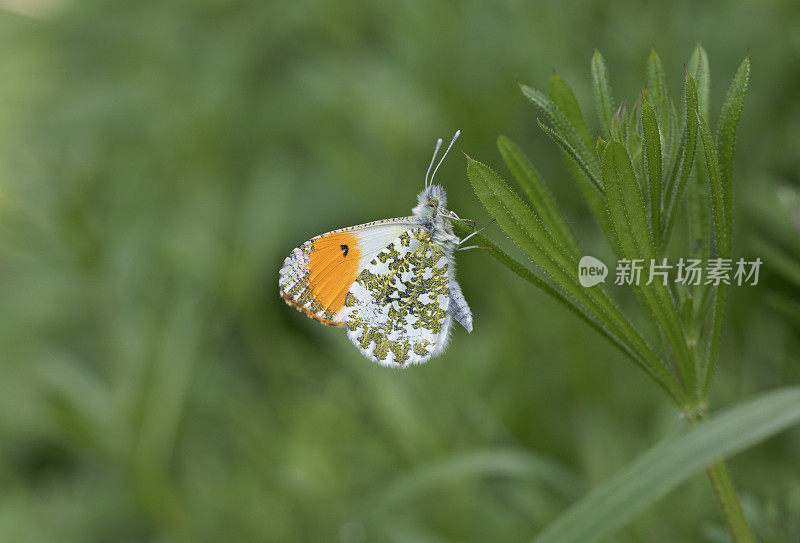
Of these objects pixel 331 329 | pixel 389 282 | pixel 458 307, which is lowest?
pixel 458 307

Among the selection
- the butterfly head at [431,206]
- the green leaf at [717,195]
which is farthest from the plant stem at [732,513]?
the butterfly head at [431,206]

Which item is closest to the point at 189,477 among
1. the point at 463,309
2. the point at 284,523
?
the point at 284,523

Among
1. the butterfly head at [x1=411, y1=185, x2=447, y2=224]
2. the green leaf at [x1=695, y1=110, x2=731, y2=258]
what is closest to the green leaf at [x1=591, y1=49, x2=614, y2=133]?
the green leaf at [x1=695, y1=110, x2=731, y2=258]

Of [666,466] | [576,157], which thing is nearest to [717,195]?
[576,157]

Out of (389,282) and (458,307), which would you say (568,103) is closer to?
(458,307)

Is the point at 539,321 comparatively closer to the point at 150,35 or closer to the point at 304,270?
the point at 304,270
